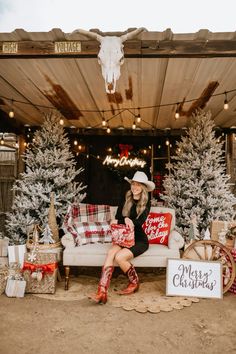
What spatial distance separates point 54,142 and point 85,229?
8.76ft

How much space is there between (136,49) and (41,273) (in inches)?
129

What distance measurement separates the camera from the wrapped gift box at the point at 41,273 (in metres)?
4.48

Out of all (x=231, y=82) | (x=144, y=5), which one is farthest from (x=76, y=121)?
(x=231, y=82)

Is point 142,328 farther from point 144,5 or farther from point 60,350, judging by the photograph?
point 144,5

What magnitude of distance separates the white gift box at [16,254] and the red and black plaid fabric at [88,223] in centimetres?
75

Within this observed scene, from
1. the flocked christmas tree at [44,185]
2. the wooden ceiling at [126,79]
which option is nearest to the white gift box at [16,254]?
the flocked christmas tree at [44,185]

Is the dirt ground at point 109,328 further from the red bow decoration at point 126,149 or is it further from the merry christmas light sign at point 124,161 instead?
the red bow decoration at point 126,149

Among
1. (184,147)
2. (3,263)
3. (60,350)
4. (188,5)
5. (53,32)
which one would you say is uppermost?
(188,5)

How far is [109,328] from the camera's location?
3.43 metres

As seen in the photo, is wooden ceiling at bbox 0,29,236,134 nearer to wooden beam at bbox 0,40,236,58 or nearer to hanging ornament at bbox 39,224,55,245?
wooden beam at bbox 0,40,236,58

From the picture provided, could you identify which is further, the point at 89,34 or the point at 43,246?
the point at 43,246

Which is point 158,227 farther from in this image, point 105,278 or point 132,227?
point 105,278

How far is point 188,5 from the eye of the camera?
588cm

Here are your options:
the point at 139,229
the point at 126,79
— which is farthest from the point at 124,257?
the point at 126,79
